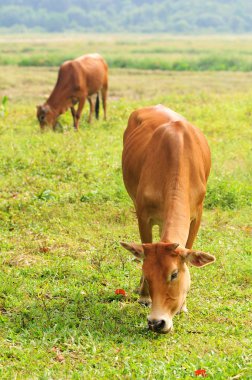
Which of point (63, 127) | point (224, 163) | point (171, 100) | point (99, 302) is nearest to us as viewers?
point (99, 302)

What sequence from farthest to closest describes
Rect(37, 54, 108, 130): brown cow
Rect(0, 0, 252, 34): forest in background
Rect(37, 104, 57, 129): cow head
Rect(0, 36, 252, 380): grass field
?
1. Rect(0, 0, 252, 34): forest in background
2. Rect(37, 54, 108, 130): brown cow
3. Rect(37, 104, 57, 129): cow head
4. Rect(0, 36, 252, 380): grass field

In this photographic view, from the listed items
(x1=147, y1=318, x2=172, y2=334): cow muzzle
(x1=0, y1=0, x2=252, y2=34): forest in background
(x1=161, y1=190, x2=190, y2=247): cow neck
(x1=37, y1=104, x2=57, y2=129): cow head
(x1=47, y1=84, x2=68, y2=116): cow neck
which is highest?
(x1=161, y1=190, x2=190, y2=247): cow neck

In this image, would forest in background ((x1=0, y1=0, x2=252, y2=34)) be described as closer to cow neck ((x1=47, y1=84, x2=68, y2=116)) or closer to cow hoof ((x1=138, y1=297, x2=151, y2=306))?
cow neck ((x1=47, y1=84, x2=68, y2=116))

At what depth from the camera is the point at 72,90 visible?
51.4 feet

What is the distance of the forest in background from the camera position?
483 feet

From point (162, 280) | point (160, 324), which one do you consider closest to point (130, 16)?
point (162, 280)

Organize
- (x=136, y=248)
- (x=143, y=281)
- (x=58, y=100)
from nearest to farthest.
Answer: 1. (x=136, y=248)
2. (x=143, y=281)
3. (x=58, y=100)

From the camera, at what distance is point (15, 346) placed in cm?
550

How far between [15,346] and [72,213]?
12.1 ft

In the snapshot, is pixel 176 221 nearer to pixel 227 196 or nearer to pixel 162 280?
pixel 162 280

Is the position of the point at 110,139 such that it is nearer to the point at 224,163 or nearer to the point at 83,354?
the point at 224,163

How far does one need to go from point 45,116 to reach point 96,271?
8250mm

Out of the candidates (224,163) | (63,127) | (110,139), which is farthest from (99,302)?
(63,127)

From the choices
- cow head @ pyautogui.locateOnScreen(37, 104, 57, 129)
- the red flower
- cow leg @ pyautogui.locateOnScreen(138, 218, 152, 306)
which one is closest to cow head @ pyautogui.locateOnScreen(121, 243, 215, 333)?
cow leg @ pyautogui.locateOnScreen(138, 218, 152, 306)
